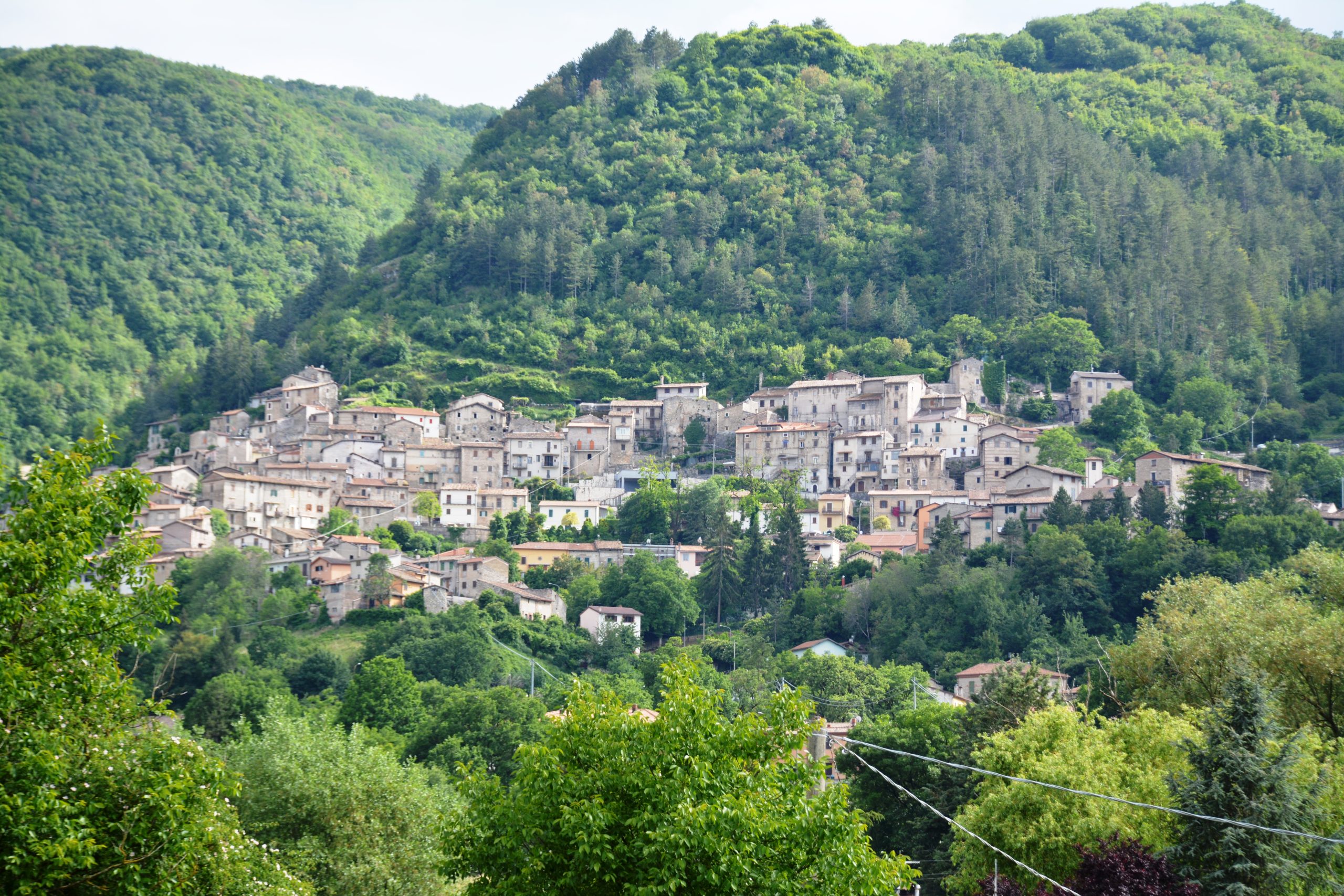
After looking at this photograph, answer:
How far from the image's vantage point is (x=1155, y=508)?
83.9 m

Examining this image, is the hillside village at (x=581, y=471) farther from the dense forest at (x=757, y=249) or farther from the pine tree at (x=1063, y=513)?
the dense forest at (x=757, y=249)

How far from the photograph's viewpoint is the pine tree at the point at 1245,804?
2375 centimetres

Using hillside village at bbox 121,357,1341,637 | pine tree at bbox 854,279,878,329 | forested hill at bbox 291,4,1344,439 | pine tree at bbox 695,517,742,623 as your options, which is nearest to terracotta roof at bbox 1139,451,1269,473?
hillside village at bbox 121,357,1341,637

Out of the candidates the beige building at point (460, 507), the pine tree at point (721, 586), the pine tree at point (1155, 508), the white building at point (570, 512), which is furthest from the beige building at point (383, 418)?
the pine tree at point (1155, 508)

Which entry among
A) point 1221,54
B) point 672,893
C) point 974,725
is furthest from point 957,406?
point 1221,54

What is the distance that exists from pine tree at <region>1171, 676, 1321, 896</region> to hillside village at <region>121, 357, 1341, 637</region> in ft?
194

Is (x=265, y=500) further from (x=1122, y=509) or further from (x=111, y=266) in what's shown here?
(x=111, y=266)

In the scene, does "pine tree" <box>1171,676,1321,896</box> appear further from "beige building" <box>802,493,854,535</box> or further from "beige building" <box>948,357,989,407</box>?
"beige building" <box>948,357,989,407</box>

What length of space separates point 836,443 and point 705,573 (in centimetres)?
1770

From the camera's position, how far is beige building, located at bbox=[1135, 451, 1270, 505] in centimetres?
9006

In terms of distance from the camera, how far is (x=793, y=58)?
6718 inches

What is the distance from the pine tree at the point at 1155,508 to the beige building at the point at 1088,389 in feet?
76.1

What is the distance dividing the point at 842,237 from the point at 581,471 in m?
44.3

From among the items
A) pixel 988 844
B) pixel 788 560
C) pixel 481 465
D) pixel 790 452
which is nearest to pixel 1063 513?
pixel 788 560
